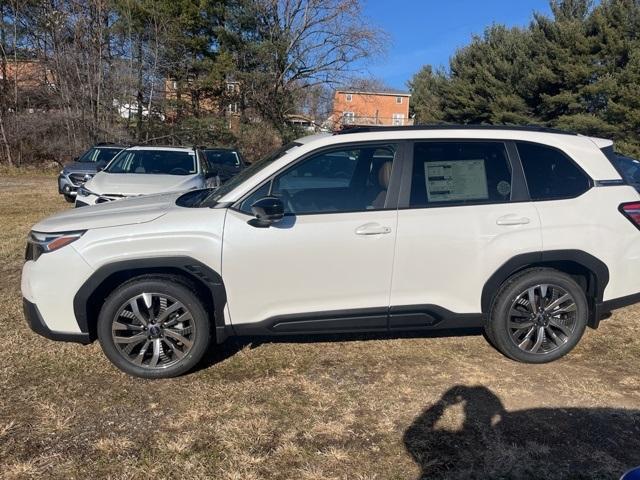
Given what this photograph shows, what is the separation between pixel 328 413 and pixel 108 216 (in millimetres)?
2053

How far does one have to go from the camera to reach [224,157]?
1438cm

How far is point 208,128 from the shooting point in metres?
29.5

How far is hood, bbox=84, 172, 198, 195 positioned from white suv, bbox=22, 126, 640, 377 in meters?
4.51

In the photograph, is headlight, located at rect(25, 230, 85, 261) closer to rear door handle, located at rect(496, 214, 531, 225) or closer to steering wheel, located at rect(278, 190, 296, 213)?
steering wheel, located at rect(278, 190, 296, 213)

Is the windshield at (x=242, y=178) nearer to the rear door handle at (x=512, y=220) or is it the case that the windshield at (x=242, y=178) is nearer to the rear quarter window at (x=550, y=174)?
the rear door handle at (x=512, y=220)

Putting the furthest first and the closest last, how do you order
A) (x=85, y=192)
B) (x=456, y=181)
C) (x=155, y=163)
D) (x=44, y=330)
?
(x=155, y=163) → (x=85, y=192) → (x=456, y=181) → (x=44, y=330)

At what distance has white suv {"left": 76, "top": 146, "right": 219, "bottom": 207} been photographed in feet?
27.9

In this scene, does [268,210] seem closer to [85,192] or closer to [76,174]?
[85,192]

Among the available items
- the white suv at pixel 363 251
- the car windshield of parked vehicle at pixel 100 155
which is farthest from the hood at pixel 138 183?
the car windshield of parked vehicle at pixel 100 155

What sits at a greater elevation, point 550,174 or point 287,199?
point 550,174

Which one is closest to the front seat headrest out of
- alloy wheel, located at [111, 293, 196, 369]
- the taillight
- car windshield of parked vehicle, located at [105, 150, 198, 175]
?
alloy wheel, located at [111, 293, 196, 369]

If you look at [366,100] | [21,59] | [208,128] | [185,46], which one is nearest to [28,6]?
[21,59]

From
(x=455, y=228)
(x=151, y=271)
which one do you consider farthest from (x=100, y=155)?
(x=455, y=228)

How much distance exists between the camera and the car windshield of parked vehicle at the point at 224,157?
553 inches
